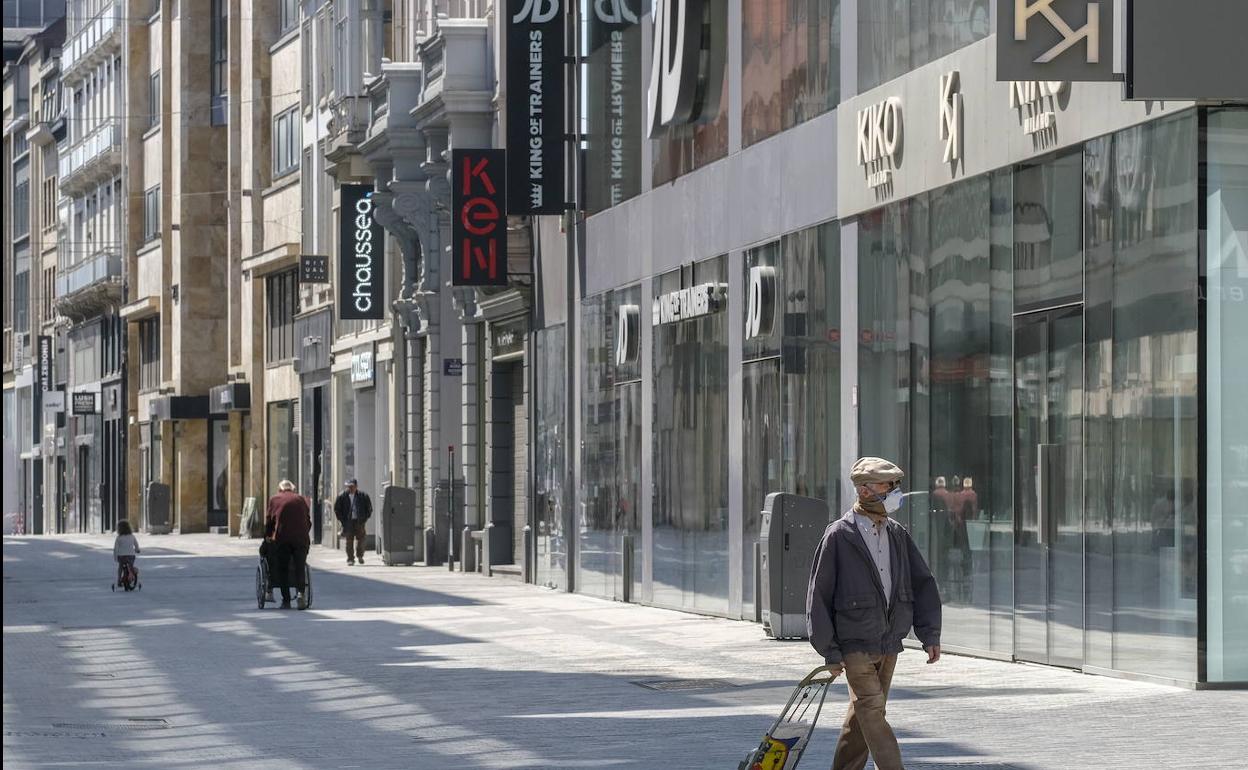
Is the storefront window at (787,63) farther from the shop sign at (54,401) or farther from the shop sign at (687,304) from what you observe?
the shop sign at (54,401)

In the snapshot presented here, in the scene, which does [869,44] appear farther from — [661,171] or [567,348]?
[567,348]

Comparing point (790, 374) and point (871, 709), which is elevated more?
point (790, 374)

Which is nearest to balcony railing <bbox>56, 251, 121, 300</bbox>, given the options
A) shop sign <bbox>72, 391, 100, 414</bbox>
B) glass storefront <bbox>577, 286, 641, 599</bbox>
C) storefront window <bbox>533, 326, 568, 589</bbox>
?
shop sign <bbox>72, 391, 100, 414</bbox>

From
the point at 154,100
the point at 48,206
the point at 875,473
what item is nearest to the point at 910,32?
the point at 875,473

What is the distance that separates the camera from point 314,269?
185 ft

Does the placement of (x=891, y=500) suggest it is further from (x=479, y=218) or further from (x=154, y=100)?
(x=154, y=100)

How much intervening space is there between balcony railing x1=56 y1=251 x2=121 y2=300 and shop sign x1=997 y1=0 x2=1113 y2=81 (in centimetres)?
6730

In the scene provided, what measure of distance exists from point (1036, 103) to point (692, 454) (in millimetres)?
10196

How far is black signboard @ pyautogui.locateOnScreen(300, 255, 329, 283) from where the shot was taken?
56.2 meters

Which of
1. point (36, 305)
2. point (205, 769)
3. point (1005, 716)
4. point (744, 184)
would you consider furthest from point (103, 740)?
point (36, 305)

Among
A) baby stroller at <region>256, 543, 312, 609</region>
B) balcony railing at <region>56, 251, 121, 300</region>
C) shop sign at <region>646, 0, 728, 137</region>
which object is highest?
balcony railing at <region>56, 251, 121, 300</region>

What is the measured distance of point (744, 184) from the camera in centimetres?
2598

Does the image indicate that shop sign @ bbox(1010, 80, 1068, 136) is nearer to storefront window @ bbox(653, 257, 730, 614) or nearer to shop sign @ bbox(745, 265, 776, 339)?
shop sign @ bbox(745, 265, 776, 339)

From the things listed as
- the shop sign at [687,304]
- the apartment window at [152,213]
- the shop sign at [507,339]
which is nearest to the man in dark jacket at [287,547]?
the shop sign at [687,304]
